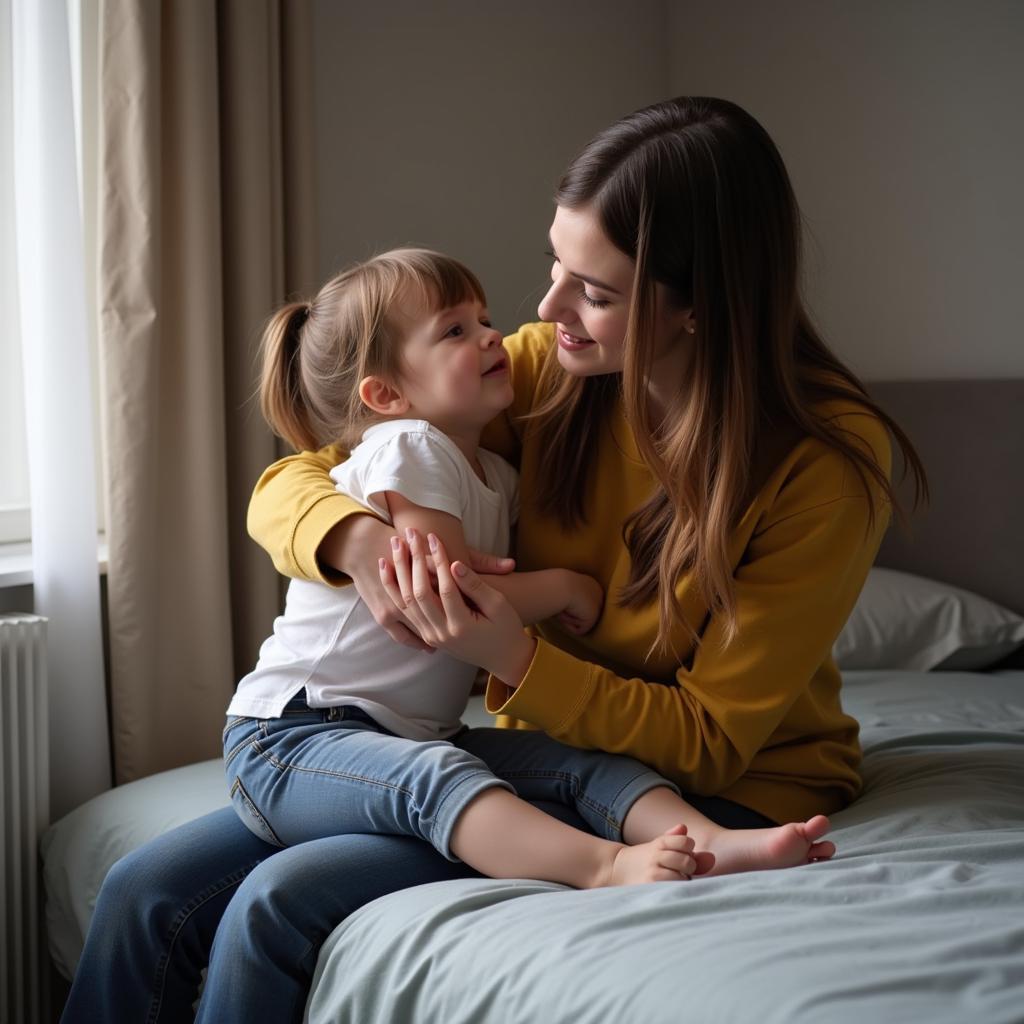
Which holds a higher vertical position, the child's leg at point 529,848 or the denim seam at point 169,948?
the child's leg at point 529,848

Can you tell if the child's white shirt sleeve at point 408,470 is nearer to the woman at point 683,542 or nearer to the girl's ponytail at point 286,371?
the woman at point 683,542

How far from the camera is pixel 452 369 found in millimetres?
1589

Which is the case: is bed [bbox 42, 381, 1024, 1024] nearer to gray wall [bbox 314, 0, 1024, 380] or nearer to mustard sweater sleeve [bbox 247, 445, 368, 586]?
mustard sweater sleeve [bbox 247, 445, 368, 586]

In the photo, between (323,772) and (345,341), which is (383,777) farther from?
(345,341)

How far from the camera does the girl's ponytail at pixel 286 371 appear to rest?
173 centimetres

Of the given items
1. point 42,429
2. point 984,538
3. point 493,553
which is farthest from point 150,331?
point 984,538

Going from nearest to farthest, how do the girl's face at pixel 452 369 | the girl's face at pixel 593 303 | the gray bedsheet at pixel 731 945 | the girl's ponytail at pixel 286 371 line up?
1. the gray bedsheet at pixel 731 945
2. the girl's face at pixel 593 303
3. the girl's face at pixel 452 369
4. the girl's ponytail at pixel 286 371

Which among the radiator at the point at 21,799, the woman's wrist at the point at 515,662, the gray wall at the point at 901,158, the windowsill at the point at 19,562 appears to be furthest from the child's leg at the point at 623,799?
the gray wall at the point at 901,158

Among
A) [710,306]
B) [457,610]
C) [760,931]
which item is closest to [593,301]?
[710,306]

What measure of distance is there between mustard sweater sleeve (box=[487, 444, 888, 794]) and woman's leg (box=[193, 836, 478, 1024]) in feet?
0.76

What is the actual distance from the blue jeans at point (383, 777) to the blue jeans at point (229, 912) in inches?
1.3

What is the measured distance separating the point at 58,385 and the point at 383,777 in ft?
3.69

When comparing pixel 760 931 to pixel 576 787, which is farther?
pixel 576 787

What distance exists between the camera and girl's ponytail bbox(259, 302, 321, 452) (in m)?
1.73
